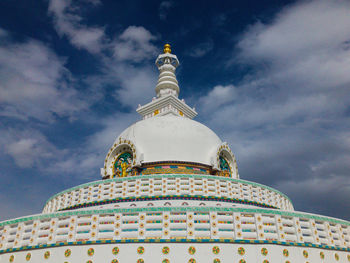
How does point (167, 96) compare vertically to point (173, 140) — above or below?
above

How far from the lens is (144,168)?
16.0 m

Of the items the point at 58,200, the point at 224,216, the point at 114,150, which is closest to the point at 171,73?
the point at 114,150

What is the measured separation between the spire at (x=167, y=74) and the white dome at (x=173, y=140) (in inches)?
297

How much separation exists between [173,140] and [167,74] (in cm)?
1116

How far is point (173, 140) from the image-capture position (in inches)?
659

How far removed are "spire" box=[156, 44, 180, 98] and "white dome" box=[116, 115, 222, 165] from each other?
24.7 ft

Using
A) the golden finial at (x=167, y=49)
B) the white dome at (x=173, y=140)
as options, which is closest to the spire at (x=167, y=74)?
the golden finial at (x=167, y=49)

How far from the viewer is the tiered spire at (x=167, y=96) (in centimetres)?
2361

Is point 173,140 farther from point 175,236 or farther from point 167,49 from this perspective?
point 167,49

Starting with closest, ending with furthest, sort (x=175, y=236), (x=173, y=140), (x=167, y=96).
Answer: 1. (x=175, y=236)
2. (x=173, y=140)
3. (x=167, y=96)

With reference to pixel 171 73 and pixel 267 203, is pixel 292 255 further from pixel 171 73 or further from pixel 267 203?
pixel 171 73

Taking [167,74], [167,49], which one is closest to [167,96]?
[167,74]

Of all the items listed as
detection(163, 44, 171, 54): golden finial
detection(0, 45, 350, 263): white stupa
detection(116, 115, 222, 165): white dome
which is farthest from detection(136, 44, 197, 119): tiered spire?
detection(0, 45, 350, 263): white stupa

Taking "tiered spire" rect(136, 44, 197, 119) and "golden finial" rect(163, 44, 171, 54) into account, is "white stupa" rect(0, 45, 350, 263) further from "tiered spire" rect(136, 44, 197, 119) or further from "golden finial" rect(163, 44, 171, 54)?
"golden finial" rect(163, 44, 171, 54)
